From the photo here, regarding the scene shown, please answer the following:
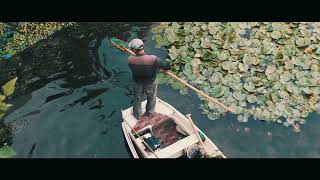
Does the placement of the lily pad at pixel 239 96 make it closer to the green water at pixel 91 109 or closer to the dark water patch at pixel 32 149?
the green water at pixel 91 109

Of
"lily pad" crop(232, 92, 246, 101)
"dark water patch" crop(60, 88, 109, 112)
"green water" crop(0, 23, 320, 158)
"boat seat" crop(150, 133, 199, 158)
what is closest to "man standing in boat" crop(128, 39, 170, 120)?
"green water" crop(0, 23, 320, 158)

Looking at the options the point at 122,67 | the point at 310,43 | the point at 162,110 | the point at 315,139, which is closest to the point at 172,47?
the point at 122,67

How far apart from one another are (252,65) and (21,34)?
7530mm

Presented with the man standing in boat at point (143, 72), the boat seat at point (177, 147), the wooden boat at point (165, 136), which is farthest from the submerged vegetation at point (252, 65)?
the man standing in boat at point (143, 72)

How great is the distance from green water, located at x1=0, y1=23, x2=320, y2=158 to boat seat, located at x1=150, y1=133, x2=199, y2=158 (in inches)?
42.1

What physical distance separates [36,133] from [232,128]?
191 inches

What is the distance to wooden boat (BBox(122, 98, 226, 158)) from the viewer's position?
8844 millimetres

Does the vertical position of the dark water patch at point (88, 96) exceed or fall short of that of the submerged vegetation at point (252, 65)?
it falls short

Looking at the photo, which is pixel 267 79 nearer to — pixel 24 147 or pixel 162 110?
pixel 162 110

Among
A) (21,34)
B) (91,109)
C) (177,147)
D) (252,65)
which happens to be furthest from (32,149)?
(252,65)

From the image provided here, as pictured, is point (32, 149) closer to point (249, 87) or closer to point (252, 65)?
point (249, 87)

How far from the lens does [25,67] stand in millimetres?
12336

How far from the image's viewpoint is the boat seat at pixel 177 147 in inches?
344

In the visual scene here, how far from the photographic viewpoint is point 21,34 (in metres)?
13.6
